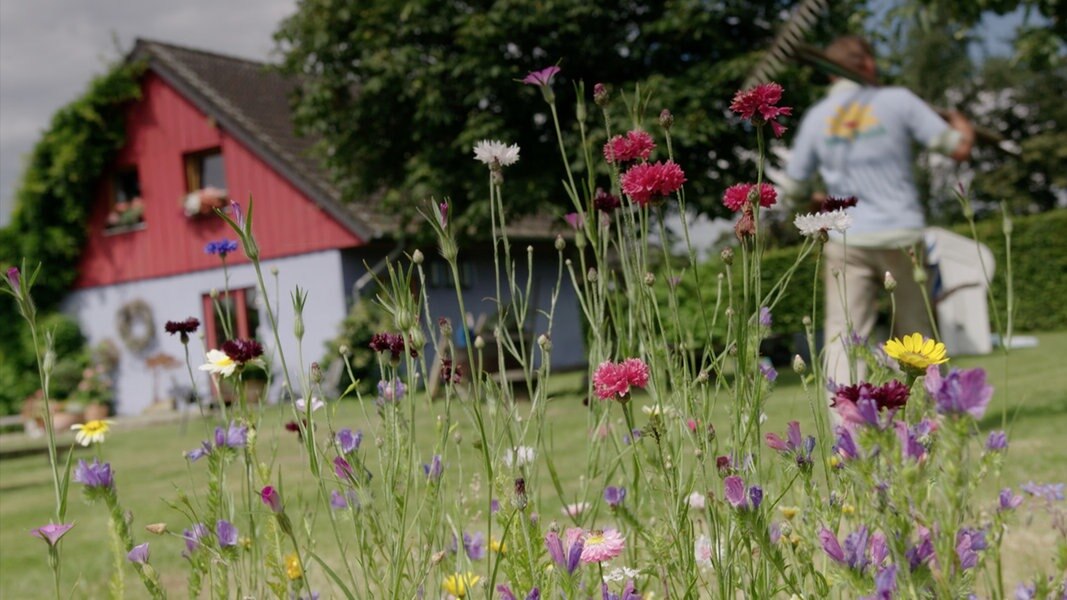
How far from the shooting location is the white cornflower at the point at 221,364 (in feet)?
5.11

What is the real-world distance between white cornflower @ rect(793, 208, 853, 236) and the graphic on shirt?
3754 millimetres

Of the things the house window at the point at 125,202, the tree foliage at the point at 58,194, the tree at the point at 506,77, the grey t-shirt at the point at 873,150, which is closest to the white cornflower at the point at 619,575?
the grey t-shirt at the point at 873,150

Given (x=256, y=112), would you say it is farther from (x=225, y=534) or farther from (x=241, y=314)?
(x=225, y=534)

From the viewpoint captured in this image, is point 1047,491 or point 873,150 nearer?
point 1047,491

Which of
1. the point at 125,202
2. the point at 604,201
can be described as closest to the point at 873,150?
the point at 604,201

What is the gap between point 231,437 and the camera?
1695 mm

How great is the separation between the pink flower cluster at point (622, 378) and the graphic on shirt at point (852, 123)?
3972mm

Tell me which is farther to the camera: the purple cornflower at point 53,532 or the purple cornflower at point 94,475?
the purple cornflower at point 94,475

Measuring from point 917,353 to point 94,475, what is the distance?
1149 millimetres

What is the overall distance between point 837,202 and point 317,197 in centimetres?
1592

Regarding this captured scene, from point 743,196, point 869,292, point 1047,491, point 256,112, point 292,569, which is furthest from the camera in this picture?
point 256,112

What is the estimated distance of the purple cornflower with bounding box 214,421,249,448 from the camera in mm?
1691

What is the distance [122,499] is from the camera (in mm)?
6203

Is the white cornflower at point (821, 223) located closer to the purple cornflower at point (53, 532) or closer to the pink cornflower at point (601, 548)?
the pink cornflower at point (601, 548)
